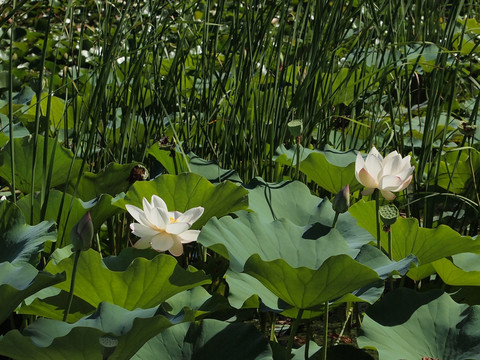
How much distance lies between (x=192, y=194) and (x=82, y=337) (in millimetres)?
598

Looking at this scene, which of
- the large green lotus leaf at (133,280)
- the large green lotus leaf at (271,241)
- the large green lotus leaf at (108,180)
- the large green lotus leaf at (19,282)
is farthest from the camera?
the large green lotus leaf at (108,180)

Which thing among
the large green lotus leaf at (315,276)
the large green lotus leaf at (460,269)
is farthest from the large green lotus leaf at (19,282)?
the large green lotus leaf at (460,269)

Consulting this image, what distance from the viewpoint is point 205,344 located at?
103 centimetres

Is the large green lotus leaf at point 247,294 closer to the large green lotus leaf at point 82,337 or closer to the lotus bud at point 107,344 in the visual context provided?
the large green lotus leaf at point 82,337

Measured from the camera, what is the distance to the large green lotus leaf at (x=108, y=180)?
155 centimetres

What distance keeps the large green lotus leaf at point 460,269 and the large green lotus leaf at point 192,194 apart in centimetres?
38

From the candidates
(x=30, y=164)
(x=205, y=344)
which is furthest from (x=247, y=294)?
(x=30, y=164)

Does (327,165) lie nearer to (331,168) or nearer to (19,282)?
(331,168)

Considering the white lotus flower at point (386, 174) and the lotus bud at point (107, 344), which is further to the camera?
the white lotus flower at point (386, 174)

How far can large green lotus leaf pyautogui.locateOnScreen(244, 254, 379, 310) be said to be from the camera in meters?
1.01

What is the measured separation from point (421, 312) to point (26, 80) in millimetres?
2595

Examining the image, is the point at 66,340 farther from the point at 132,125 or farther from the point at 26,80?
the point at 26,80

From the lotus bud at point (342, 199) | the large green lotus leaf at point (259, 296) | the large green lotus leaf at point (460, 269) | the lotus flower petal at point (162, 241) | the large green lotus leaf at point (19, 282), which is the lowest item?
the large green lotus leaf at point (460, 269)

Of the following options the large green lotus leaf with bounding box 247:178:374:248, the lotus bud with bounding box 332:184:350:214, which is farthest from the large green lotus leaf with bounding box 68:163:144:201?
the lotus bud with bounding box 332:184:350:214
